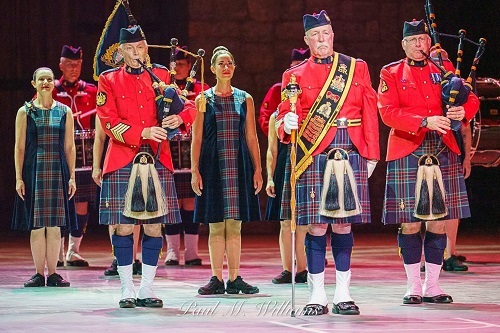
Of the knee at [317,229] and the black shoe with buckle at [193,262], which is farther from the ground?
the knee at [317,229]

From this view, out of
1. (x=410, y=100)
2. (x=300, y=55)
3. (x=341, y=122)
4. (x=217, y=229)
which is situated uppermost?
(x=300, y=55)

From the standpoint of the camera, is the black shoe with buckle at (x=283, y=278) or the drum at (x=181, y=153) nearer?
the black shoe with buckle at (x=283, y=278)

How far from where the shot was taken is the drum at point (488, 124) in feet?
32.3

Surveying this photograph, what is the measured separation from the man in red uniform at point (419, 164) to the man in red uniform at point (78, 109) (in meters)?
3.61

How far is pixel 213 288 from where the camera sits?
24.6 feet

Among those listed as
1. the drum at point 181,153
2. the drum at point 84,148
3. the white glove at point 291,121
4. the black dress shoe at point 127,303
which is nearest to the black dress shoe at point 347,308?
the white glove at point 291,121

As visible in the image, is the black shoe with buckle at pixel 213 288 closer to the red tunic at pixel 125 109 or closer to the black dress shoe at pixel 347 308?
the red tunic at pixel 125 109

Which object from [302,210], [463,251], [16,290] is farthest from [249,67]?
[302,210]

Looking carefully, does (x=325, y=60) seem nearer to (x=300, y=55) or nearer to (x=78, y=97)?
(x=300, y=55)

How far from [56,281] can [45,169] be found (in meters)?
0.84

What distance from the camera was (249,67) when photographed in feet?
41.1

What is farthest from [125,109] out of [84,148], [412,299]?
[84,148]

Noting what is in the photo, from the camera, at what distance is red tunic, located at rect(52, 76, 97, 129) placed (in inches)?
394

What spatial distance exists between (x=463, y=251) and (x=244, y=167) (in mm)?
3421
